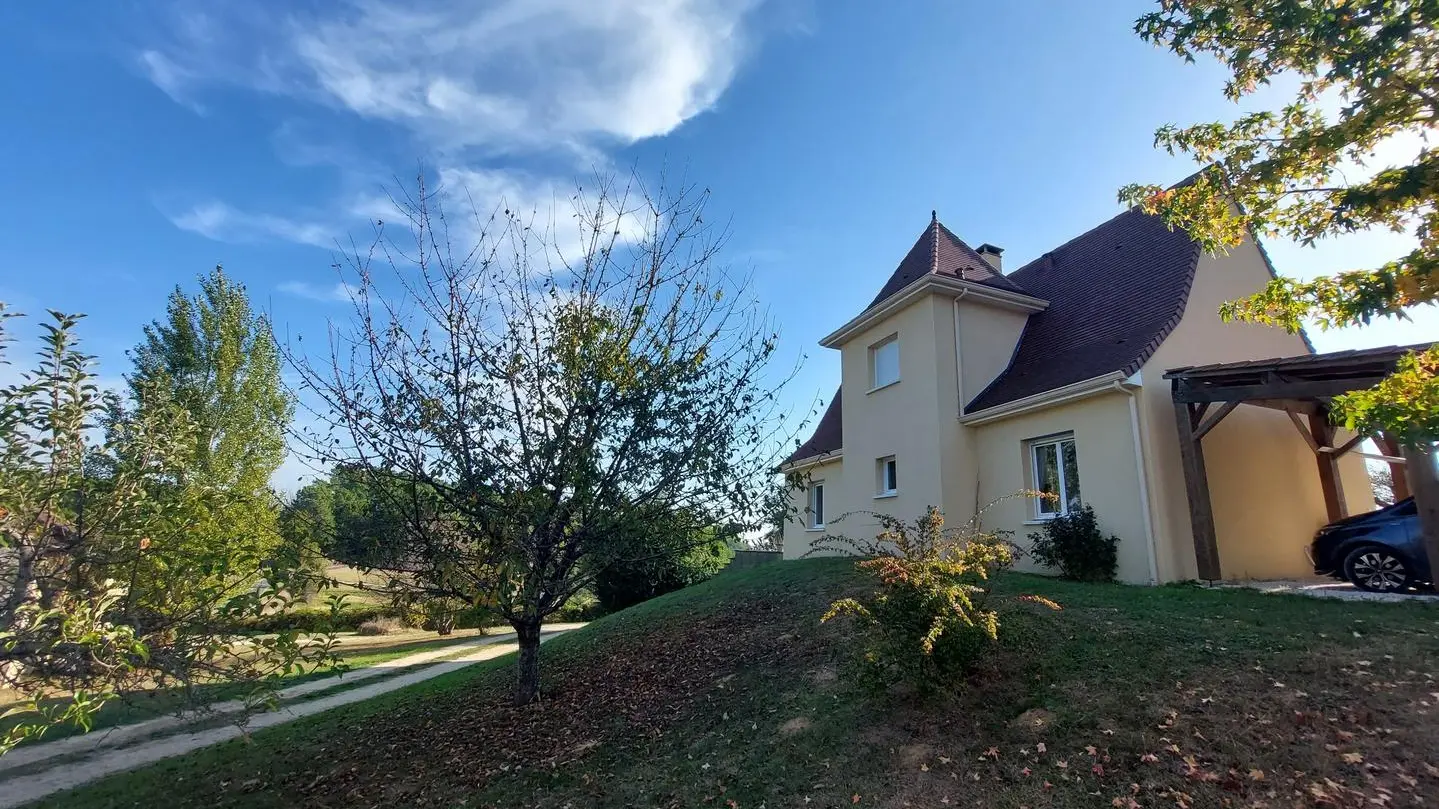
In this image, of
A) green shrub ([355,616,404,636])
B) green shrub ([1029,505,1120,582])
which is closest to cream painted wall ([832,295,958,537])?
green shrub ([1029,505,1120,582])

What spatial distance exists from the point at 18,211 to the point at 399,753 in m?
6.08

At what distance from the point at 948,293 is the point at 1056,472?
415 centimetres

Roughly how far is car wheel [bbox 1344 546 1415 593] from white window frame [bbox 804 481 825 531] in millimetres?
11002

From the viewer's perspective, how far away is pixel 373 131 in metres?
8.22

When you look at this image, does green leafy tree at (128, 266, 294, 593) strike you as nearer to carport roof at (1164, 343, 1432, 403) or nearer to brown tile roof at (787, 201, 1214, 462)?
brown tile roof at (787, 201, 1214, 462)

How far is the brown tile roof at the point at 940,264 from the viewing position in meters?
14.2

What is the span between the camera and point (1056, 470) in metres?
11.8

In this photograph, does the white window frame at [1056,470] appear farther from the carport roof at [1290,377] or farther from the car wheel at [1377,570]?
the car wheel at [1377,570]

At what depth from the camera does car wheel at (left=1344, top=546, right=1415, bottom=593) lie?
8.59m

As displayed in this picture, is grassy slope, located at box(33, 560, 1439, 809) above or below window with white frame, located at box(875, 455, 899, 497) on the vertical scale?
below

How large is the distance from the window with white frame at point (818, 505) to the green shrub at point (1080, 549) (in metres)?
8.04

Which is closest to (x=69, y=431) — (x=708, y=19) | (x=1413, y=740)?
(x=708, y=19)

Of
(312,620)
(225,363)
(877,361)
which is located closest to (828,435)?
(877,361)

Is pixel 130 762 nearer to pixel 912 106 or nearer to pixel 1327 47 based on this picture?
pixel 912 106
